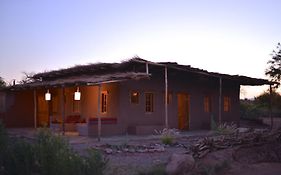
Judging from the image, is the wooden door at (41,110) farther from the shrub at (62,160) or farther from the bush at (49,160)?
the shrub at (62,160)

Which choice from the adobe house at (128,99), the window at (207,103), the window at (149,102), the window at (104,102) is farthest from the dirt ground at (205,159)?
the window at (207,103)

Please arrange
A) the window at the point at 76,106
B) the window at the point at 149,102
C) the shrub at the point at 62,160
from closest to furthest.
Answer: the shrub at the point at 62,160, the window at the point at 149,102, the window at the point at 76,106

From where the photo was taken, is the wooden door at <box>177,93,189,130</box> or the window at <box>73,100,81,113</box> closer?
the window at <box>73,100,81,113</box>

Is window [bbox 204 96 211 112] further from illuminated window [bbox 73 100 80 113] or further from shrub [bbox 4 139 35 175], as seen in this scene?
shrub [bbox 4 139 35 175]

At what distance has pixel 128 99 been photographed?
2000cm

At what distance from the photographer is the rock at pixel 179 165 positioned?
9.55 m

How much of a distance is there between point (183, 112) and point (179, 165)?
44.0ft

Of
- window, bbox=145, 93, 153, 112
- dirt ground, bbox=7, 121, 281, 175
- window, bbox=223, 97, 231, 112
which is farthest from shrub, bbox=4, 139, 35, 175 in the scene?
window, bbox=223, 97, 231, 112

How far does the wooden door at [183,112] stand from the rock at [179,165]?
499 inches

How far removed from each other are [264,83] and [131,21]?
8813 mm

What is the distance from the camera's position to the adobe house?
19.0 m

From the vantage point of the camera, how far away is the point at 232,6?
16.7 metres

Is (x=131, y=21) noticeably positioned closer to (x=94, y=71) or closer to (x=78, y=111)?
(x=94, y=71)

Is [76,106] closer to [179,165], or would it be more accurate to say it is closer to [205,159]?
[205,159]
